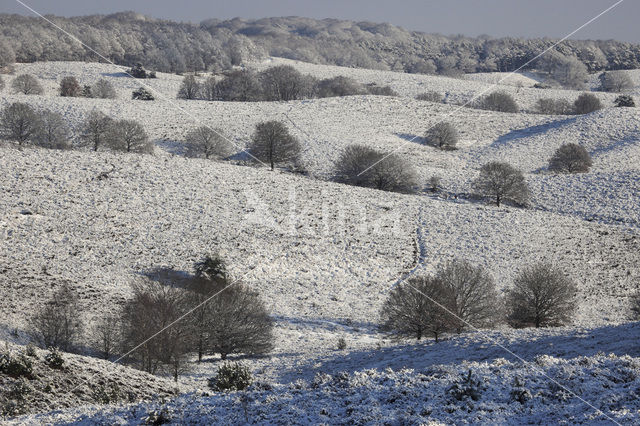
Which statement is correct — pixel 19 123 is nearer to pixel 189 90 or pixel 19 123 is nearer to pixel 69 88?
pixel 69 88

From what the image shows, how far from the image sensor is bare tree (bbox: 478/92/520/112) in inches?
3794

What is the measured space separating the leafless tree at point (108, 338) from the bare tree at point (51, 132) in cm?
4088

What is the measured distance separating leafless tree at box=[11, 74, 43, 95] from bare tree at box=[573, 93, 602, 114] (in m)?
96.4

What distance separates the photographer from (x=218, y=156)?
59.2 meters

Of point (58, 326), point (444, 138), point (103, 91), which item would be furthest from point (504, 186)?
point (103, 91)

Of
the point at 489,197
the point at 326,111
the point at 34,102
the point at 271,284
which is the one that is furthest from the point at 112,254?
the point at 326,111

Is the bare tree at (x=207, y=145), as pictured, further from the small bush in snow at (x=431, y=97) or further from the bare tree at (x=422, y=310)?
the small bush in snow at (x=431, y=97)

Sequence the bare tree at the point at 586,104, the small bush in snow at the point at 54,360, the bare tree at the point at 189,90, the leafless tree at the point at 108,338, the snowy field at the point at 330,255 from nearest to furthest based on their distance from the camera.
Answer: the snowy field at the point at 330,255, the small bush in snow at the point at 54,360, the leafless tree at the point at 108,338, the bare tree at the point at 586,104, the bare tree at the point at 189,90

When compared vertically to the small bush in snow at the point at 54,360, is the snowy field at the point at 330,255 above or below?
above

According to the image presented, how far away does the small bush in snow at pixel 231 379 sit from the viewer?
14.5 meters

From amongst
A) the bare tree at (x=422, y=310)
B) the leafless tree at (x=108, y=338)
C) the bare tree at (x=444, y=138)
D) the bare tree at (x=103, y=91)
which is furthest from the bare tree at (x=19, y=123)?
the bare tree at (x=444, y=138)

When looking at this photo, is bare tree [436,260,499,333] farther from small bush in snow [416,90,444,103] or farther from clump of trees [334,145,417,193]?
small bush in snow [416,90,444,103]

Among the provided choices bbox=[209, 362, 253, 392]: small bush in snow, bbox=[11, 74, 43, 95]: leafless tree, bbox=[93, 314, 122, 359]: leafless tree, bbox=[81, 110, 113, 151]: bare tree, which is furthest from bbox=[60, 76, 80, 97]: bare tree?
bbox=[209, 362, 253, 392]: small bush in snow

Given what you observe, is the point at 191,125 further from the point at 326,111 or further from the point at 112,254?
the point at 112,254
